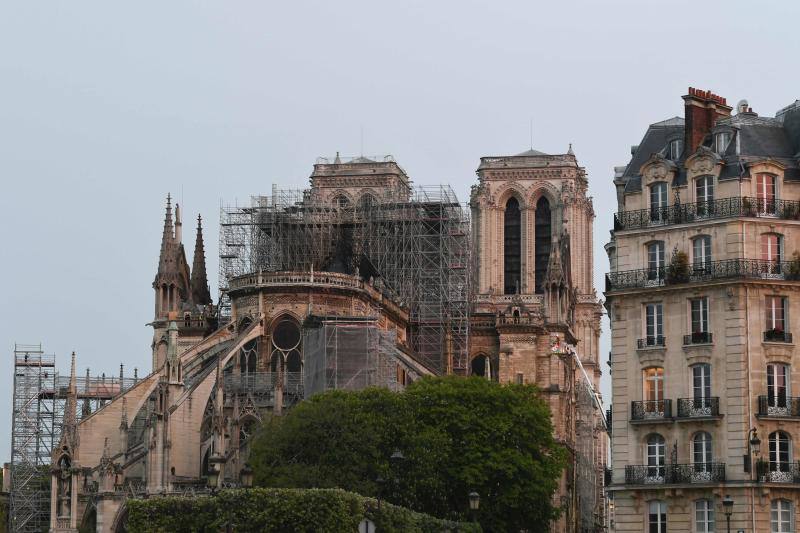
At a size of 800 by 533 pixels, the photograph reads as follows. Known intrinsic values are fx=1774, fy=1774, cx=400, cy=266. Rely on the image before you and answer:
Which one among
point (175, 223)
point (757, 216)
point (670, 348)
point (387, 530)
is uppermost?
point (175, 223)

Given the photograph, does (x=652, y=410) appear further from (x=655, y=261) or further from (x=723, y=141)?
(x=723, y=141)

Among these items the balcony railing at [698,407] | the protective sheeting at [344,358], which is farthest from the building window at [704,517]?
the protective sheeting at [344,358]

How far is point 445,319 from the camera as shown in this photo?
100 m

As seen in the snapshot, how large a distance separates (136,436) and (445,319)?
773 inches

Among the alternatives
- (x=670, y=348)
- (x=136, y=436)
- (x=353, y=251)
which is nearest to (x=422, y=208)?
(x=353, y=251)

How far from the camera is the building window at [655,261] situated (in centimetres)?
5428

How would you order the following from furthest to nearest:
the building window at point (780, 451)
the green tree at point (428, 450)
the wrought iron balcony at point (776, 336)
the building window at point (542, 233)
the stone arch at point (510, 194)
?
the stone arch at point (510, 194)
the building window at point (542, 233)
the green tree at point (428, 450)
the wrought iron balcony at point (776, 336)
the building window at point (780, 451)

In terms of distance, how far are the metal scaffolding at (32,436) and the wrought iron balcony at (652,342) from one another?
39.3m

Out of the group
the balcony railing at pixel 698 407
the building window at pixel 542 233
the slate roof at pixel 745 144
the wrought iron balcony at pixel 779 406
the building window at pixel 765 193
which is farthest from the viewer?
the building window at pixel 542 233

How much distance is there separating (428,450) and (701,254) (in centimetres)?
1750

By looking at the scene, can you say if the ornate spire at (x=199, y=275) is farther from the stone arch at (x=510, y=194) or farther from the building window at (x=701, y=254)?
the building window at (x=701, y=254)

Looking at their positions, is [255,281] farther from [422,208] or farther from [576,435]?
[576,435]

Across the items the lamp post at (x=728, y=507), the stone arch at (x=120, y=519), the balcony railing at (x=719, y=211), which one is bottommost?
the stone arch at (x=120, y=519)

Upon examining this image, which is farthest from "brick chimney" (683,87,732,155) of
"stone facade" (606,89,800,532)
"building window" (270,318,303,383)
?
"building window" (270,318,303,383)
